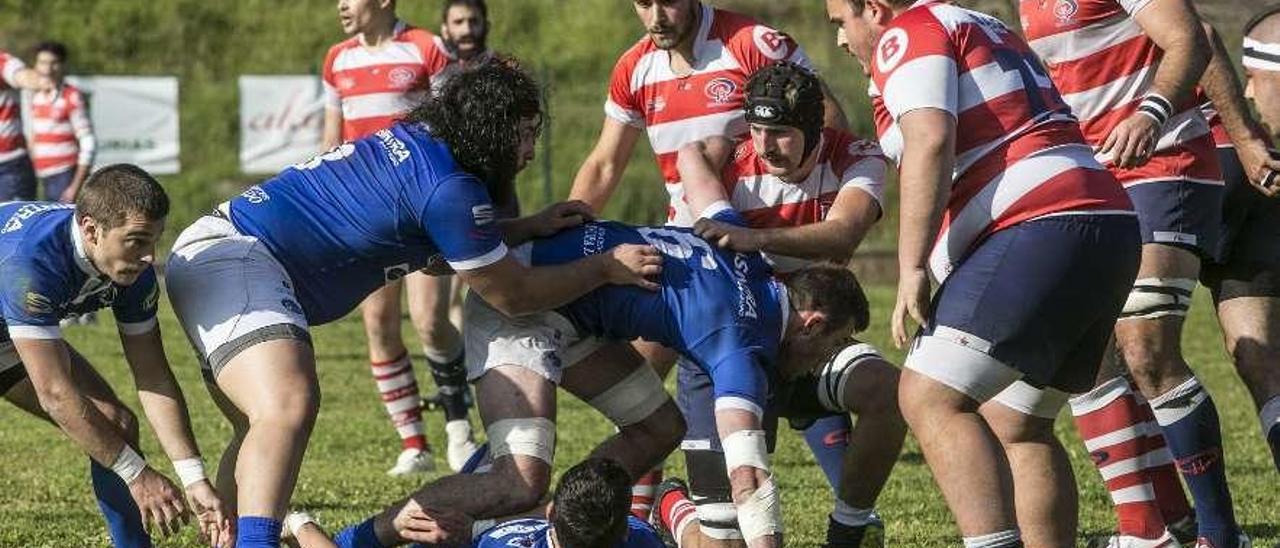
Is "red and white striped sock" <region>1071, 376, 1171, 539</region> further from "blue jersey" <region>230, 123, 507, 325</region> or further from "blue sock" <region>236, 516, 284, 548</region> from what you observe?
"blue sock" <region>236, 516, 284, 548</region>

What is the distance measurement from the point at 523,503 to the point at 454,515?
195 millimetres

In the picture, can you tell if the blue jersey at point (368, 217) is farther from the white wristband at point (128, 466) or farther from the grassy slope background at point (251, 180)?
the grassy slope background at point (251, 180)

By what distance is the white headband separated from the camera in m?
6.38

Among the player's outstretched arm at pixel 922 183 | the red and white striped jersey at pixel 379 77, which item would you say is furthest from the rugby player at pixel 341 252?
the red and white striped jersey at pixel 379 77

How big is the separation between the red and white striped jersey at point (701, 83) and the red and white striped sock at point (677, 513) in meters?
0.96

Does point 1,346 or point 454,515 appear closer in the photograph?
point 454,515

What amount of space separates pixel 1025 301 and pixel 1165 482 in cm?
196

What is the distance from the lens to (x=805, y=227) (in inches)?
239

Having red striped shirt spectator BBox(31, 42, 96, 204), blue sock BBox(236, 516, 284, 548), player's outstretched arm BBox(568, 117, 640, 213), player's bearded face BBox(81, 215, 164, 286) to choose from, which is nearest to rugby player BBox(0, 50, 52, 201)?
red striped shirt spectator BBox(31, 42, 96, 204)

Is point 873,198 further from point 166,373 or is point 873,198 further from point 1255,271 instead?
point 166,373

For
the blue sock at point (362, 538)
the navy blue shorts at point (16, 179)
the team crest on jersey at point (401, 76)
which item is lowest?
the navy blue shorts at point (16, 179)

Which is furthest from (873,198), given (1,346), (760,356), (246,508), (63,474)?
(63,474)

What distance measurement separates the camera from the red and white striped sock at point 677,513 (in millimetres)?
6234

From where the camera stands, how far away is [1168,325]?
6.31m
